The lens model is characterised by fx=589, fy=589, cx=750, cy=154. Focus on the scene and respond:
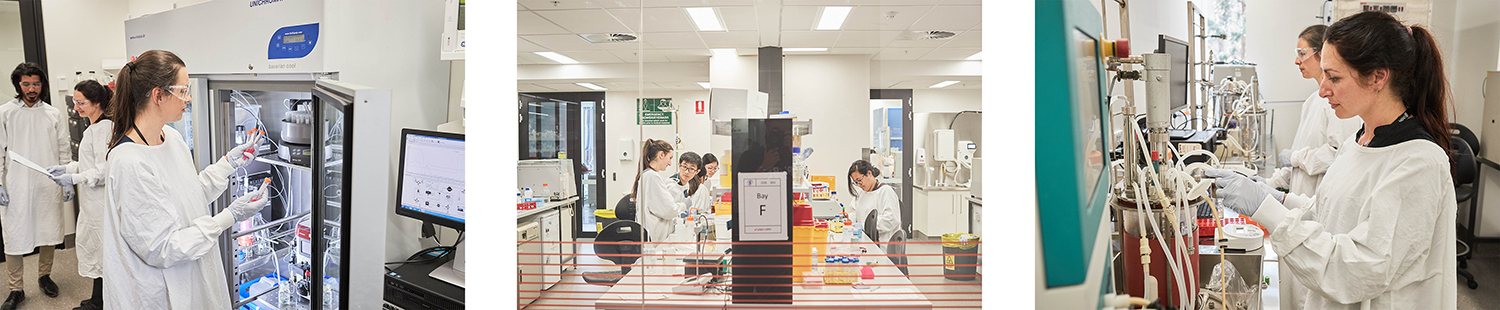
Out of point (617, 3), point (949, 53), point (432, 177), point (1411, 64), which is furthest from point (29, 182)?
point (1411, 64)

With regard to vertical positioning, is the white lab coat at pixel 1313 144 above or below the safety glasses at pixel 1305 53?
below

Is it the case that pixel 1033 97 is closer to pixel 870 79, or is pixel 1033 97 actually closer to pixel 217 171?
pixel 870 79

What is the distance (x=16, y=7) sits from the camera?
338 centimetres

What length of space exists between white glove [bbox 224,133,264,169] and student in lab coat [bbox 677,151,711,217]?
2.47 metres

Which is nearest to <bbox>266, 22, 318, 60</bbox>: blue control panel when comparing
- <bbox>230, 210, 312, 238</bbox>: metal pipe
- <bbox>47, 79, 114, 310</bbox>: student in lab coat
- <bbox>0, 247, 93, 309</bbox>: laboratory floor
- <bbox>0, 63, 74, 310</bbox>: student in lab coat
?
<bbox>230, 210, 312, 238</bbox>: metal pipe

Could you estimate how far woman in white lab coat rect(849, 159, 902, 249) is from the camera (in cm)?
81

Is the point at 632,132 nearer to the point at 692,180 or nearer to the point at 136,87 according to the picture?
the point at 692,180

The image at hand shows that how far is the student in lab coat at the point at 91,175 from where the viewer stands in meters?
2.80

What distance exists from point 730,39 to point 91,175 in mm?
3643

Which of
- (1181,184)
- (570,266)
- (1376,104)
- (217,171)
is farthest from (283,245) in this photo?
(1376,104)

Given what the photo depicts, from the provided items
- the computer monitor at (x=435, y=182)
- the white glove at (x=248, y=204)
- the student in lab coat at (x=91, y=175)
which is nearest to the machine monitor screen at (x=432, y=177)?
the computer monitor at (x=435, y=182)

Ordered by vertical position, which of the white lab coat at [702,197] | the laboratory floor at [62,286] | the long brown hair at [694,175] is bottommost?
the laboratory floor at [62,286]

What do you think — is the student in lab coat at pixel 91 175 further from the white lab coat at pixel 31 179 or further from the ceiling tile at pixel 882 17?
the ceiling tile at pixel 882 17

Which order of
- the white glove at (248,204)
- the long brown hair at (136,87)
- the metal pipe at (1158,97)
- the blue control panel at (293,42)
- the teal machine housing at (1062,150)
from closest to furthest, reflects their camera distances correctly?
the teal machine housing at (1062,150), the metal pipe at (1158,97), the blue control panel at (293,42), the long brown hair at (136,87), the white glove at (248,204)
